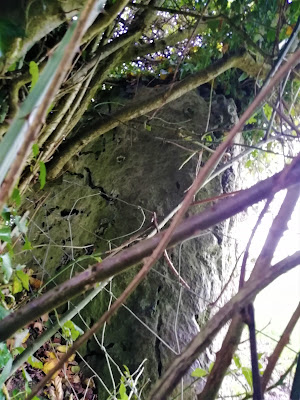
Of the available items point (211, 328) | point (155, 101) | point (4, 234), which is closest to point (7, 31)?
point (4, 234)

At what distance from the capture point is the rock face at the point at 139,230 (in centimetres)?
152

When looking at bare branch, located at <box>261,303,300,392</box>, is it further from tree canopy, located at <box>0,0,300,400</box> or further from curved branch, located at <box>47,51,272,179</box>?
curved branch, located at <box>47,51,272,179</box>

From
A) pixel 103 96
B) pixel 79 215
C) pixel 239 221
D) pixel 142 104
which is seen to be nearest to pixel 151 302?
pixel 79 215

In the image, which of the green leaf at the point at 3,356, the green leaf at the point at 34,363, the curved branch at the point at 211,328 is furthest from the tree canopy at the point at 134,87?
the green leaf at the point at 34,363

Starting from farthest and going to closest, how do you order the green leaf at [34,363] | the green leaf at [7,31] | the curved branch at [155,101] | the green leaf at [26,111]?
the curved branch at [155,101] → the green leaf at [34,363] → the green leaf at [7,31] → the green leaf at [26,111]

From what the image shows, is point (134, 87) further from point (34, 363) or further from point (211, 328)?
point (211, 328)

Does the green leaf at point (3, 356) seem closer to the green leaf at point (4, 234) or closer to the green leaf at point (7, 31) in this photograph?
the green leaf at point (4, 234)

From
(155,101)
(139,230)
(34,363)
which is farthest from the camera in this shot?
(139,230)

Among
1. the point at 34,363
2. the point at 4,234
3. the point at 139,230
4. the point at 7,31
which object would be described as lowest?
the point at 34,363

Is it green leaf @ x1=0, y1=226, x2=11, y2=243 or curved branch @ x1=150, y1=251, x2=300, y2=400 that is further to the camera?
green leaf @ x1=0, y1=226, x2=11, y2=243

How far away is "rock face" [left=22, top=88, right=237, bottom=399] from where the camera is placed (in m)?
1.52

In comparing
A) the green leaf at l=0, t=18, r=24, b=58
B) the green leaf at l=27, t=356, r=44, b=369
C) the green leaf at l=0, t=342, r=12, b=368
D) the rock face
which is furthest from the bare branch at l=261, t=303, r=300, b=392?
the rock face

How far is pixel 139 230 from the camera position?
5.53ft

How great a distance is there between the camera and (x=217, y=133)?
1956mm
